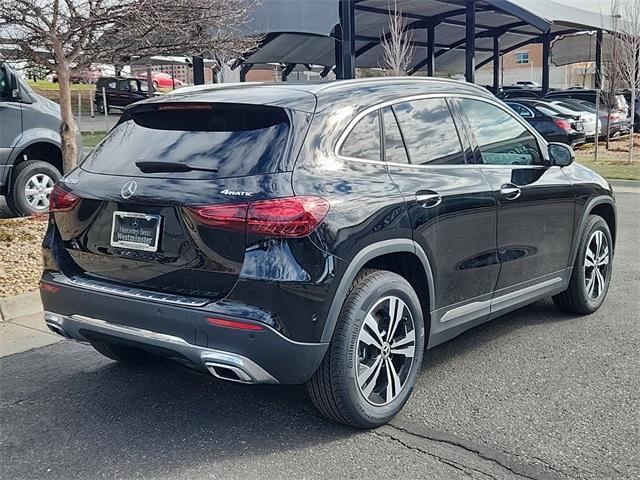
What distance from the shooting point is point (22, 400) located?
4117 millimetres

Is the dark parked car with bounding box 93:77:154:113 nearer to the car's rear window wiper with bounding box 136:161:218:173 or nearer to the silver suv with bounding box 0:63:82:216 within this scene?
the silver suv with bounding box 0:63:82:216

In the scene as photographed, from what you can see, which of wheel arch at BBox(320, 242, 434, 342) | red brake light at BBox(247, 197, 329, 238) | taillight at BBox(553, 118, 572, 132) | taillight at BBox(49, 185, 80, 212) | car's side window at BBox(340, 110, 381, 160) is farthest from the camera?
taillight at BBox(553, 118, 572, 132)

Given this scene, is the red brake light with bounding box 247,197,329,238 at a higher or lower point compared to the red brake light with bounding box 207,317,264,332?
higher

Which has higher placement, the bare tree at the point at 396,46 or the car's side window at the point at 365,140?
the bare tree at the point at 396,46

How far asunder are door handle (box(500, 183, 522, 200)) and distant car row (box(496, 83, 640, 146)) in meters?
14.6

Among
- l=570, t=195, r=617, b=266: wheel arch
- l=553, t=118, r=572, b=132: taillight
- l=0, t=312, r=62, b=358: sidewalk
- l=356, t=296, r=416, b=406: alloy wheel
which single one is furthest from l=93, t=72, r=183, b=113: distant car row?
l=356, t=296, r=416, b=406: alloy wheel

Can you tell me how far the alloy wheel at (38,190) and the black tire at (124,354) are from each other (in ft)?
16.7

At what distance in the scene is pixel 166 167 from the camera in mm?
3535

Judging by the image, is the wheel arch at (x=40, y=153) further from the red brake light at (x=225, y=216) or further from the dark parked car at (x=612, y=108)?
the dark parked car at (x=612, y=108)

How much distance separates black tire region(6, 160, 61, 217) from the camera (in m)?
8.79

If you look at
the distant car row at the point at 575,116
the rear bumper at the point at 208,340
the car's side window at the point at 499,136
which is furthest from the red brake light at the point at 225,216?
the distant car row at the point at 575,116

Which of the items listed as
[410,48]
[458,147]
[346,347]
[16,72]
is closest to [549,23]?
[410,48]

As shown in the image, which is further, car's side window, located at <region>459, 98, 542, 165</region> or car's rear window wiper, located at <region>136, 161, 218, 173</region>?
car's side window, located at <region>459, 98, 542, 165</region>

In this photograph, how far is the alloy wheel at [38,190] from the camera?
893 centimetres
